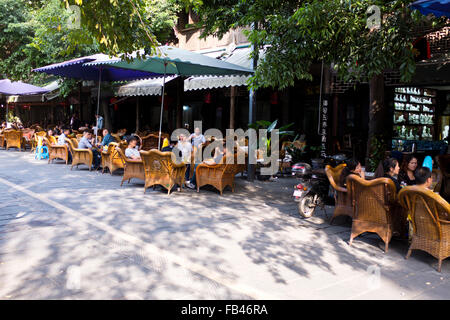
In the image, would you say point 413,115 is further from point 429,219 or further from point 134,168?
point 429,219

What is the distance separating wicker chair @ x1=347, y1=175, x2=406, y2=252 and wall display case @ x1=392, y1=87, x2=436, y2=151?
23.6 ft

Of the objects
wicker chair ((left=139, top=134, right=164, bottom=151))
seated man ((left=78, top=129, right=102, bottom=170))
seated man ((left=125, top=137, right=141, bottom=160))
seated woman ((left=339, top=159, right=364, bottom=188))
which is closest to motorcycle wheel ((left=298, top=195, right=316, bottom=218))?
seated woman ((left=339, top=159, right=364, bottom=188))

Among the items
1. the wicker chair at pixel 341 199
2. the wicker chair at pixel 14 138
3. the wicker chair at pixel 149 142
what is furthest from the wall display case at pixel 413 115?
the wicker chair at pixel 14 138

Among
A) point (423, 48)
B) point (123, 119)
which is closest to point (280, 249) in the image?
point (423, 48)

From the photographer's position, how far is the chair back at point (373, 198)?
17.4 feet

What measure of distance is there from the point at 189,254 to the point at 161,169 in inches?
158

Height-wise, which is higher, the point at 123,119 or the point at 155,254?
the point at 123,119

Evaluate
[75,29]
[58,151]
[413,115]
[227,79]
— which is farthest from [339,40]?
[58,151]

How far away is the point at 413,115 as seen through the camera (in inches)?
505

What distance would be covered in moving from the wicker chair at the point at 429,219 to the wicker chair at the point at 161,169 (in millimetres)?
4921

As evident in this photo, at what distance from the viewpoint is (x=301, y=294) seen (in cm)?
393
